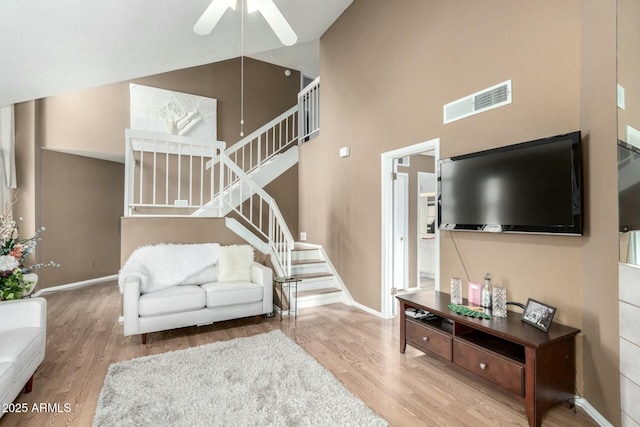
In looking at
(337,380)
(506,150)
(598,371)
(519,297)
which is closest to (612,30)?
(506,150)

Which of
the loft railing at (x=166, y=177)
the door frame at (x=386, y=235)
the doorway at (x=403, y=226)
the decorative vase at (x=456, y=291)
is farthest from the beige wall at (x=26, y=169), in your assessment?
the decorative vase at (x=456, y=291)

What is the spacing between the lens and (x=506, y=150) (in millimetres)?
2379

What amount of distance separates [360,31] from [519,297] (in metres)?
3.90

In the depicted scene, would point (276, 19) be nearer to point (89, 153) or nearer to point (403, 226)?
point (403, 226)

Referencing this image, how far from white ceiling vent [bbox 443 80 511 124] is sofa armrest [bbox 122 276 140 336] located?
3492 millimetres

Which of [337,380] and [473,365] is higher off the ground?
[473,365]

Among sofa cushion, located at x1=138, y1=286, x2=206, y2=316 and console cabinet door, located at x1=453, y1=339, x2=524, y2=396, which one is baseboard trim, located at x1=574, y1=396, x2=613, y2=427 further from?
sofa cushion, located at x1=138, y1=286, x2=206, y2=316

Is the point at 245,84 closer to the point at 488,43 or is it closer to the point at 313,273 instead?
the point at 313,273

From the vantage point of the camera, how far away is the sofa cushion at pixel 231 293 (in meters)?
3.32

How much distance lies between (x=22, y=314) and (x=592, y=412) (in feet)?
13.1

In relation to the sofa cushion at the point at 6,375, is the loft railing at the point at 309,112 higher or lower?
higher

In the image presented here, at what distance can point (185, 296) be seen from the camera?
126 inches

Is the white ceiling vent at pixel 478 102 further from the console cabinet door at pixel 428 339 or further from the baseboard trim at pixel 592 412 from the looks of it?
the baseboard trim at pixel 592 412

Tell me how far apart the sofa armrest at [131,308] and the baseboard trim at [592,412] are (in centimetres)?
366
